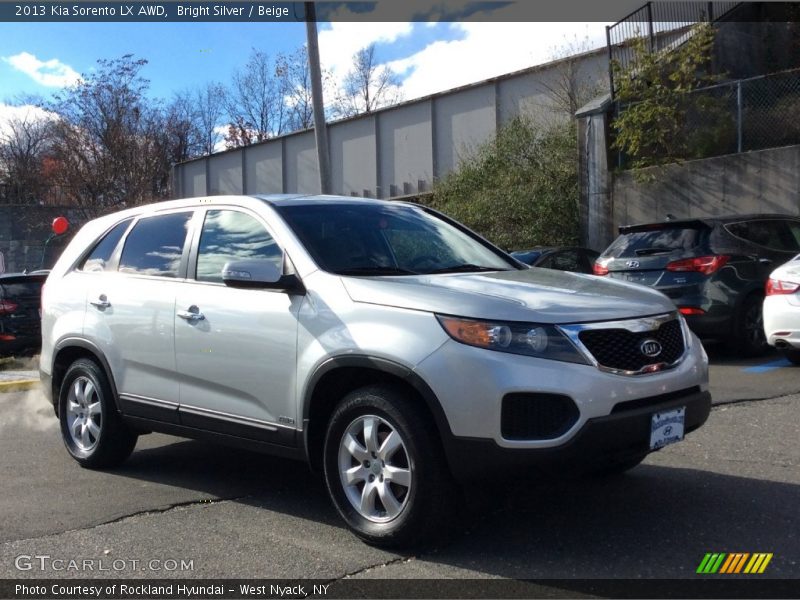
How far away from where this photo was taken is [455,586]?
3826 millimetres

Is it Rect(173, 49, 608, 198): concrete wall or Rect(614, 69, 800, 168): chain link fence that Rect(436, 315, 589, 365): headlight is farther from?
Rect(173, 49, 608, 198): concrete wall

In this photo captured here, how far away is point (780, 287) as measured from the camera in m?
8.62

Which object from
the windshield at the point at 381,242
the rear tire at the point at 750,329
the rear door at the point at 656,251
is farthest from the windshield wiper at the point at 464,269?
the rear tire at the point at 750,329

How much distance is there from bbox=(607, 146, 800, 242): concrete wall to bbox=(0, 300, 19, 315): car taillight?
11.2m

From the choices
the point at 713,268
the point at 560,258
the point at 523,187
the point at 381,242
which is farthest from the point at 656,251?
the point at 523,187

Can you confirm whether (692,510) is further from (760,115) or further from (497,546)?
(760,115)

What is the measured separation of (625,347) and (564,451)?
2.08 feet

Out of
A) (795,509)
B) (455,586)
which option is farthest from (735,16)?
(455,586)

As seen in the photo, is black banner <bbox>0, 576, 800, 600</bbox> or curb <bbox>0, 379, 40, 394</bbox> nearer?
black banner <bbox>0, 576, 800, 600</bbox>

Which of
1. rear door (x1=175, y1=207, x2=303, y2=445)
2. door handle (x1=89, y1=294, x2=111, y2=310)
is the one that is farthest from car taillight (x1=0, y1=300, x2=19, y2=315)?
rear door (x1=175, y1=207, x2=303, y2=445)

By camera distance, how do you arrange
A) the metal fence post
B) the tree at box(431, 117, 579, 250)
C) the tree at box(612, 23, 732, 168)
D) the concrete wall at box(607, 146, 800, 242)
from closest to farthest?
the concrete wall at box(607, 146, 800, 242) < the metal fence post < the tree at box(612, 23, 732, 168) < the tree at box(431, 117, 579, 250)

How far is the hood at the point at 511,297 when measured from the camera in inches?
157

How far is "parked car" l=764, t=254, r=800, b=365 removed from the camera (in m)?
8.45

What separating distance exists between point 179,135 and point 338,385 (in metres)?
42.8
